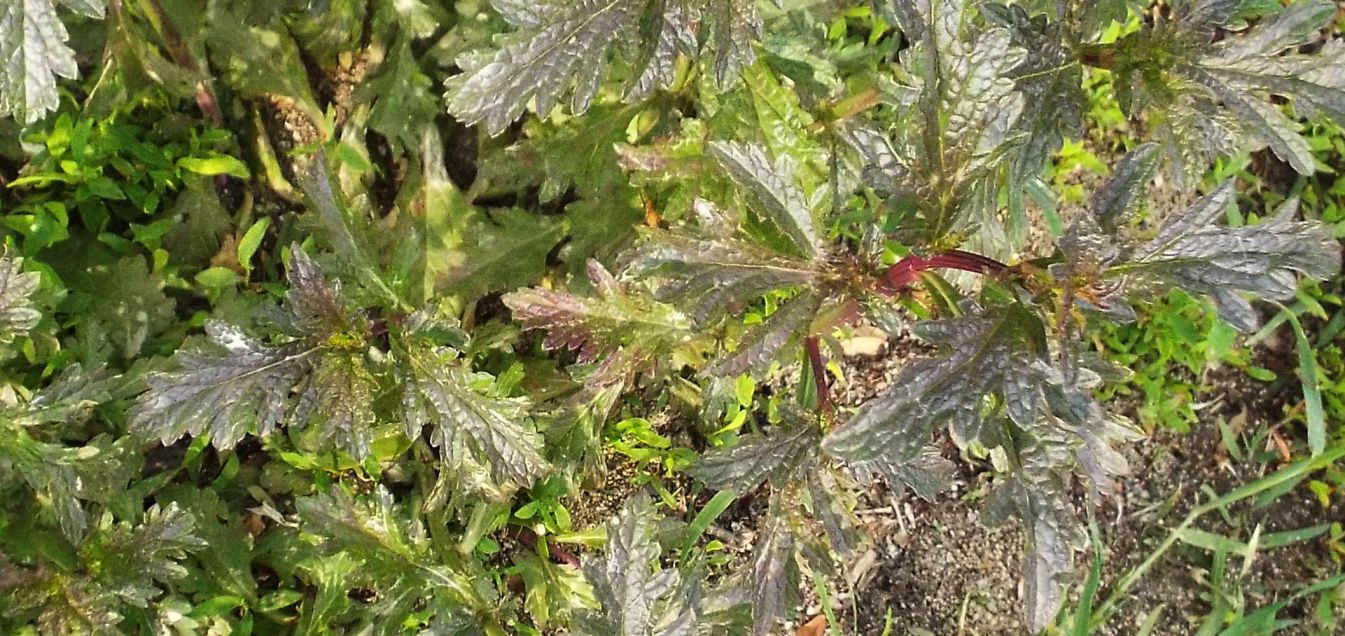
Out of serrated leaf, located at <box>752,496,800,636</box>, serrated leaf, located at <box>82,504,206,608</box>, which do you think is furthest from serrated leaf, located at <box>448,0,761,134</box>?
serrated leaf, located at <box>82,504,206,608</box>

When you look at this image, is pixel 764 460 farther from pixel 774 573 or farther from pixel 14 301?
pixel 14 301

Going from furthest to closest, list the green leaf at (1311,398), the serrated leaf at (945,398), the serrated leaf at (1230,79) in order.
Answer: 1. the green leaf at (1311,398)
2. the serrated leaf at (1230,79)
3. the serrated leaf at (945,398)

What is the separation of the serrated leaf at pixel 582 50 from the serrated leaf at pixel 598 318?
15.3 inches

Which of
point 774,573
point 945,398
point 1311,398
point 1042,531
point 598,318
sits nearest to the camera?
point 945,398

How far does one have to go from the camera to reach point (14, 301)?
1.67 meters

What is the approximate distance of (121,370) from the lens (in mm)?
2227

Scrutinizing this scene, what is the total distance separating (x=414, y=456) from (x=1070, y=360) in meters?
1.52

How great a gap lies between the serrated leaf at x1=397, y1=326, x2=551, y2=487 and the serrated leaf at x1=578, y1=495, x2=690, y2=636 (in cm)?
17

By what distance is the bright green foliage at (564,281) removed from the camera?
4.53ft

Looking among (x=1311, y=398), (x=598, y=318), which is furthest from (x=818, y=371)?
(x=1311, y=398)

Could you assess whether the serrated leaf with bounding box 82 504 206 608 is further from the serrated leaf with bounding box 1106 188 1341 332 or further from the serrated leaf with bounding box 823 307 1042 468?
the serrated leaf with bounding box 1106 188 1341 332

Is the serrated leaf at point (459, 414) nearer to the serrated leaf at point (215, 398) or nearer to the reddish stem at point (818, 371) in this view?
the serrated leaf at point (215, 398)

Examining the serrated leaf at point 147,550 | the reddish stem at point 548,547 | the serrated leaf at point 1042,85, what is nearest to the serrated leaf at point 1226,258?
the serrated leaf at point 1042,85

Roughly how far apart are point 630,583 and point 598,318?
1.49 ft
